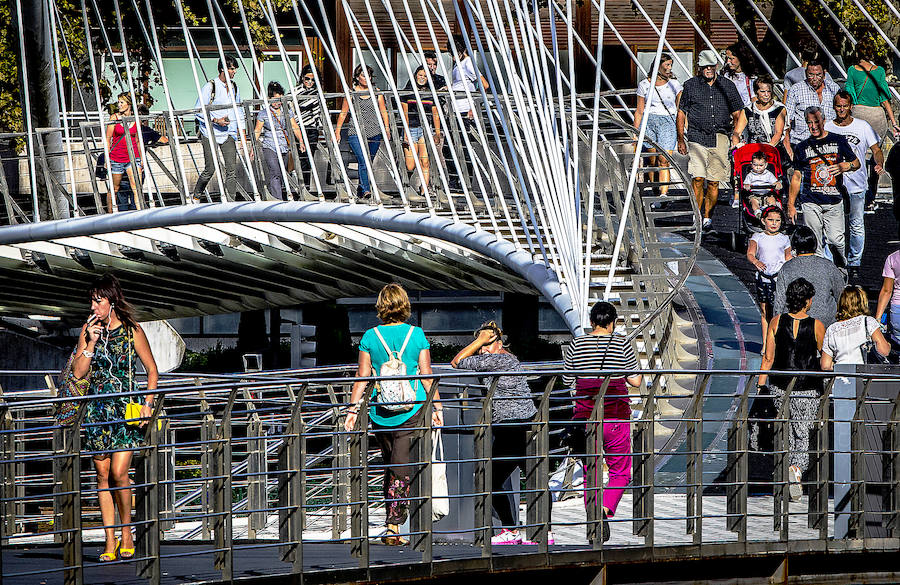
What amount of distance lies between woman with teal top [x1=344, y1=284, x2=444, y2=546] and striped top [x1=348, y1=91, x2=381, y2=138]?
379 inches

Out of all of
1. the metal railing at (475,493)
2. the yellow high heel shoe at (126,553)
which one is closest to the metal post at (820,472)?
the metal railing at (475,493)

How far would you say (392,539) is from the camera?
27.0 feet

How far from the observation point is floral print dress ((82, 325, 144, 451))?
777cm

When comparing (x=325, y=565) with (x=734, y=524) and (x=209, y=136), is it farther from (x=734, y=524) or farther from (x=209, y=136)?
(x=209, y=136)

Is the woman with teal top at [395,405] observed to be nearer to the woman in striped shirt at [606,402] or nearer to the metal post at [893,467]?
the woman in striped shirt at [606,402]

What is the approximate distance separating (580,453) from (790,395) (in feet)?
3.50

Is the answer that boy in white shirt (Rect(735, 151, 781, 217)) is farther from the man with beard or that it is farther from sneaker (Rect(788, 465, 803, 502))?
sneaker (Rect(788, 465, 803, 502))

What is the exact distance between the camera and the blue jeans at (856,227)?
1448 centimetres

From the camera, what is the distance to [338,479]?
370 inches

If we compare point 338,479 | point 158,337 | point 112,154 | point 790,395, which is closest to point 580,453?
point 790,395

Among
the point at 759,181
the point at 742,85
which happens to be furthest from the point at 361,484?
the point at 742,85

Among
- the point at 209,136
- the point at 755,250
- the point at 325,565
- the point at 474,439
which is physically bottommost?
the point at 325,565

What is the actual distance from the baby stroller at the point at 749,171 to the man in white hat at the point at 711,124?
1.94 feet

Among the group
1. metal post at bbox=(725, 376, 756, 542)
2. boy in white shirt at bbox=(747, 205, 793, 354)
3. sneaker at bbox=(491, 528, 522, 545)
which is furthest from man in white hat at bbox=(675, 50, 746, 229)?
sneaker at bbox=(491, 528, 522, 545)
